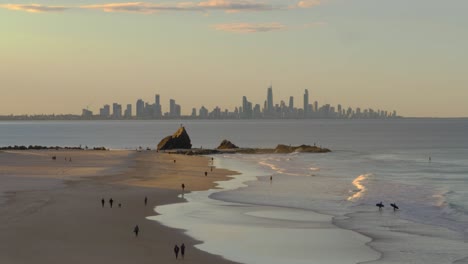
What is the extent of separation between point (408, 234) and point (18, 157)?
82.4 m

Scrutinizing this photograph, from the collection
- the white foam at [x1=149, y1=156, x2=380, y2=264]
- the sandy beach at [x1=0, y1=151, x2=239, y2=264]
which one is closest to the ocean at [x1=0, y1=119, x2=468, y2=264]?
the white foam at [x1=149, y1=156, x2=380, y2=264]

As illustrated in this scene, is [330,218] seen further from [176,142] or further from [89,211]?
[176,142]

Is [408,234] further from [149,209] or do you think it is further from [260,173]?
[260,173]

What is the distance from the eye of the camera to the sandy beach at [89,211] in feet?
112

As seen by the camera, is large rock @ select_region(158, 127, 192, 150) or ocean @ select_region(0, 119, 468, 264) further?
large rock @ select_region(158, 127, 192, 150)

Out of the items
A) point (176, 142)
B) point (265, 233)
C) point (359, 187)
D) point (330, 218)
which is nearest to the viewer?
point (265, 233)

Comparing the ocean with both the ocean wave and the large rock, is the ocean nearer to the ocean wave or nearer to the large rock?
the ocean wave

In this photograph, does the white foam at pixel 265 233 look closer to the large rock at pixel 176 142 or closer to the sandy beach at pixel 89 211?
the sandy beach at pixel 89 211

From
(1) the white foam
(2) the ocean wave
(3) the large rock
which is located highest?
(3) the large rock

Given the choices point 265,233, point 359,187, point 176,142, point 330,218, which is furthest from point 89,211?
point 176,142

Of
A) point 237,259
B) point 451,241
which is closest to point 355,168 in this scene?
point 451,241

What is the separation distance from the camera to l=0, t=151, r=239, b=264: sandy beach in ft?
112

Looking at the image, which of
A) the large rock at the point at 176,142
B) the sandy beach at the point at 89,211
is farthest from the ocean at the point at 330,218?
the large rock at the point at 176,142

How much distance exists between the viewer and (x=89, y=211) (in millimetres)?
49000
